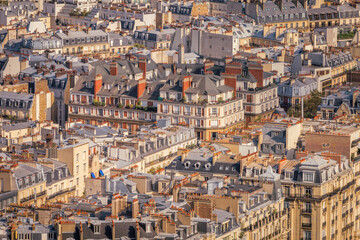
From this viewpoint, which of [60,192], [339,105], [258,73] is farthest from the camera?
[258,73]

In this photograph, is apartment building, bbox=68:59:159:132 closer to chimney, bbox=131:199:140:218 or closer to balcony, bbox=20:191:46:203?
balcony, bbox=20:191:46:203

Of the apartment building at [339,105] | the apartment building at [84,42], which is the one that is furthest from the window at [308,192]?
the apartment building at [84,42]

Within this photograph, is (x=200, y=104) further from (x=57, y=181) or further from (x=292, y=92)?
(x=57, y=181)

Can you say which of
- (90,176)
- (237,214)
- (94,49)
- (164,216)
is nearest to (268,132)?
(90,176)

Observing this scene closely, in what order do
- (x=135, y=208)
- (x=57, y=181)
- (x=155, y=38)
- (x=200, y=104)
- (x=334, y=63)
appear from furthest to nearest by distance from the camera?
(x=155, y=38) → (x=334, y=63) → (x=200, y=104) → (x=57, y=181) → (x=135, y=208)

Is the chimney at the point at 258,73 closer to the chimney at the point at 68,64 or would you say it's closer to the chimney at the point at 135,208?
the chimney at the point at 68,64

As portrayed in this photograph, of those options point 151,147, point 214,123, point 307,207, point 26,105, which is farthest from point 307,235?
point 26,105

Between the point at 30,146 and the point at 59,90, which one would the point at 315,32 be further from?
the point at 30,146
